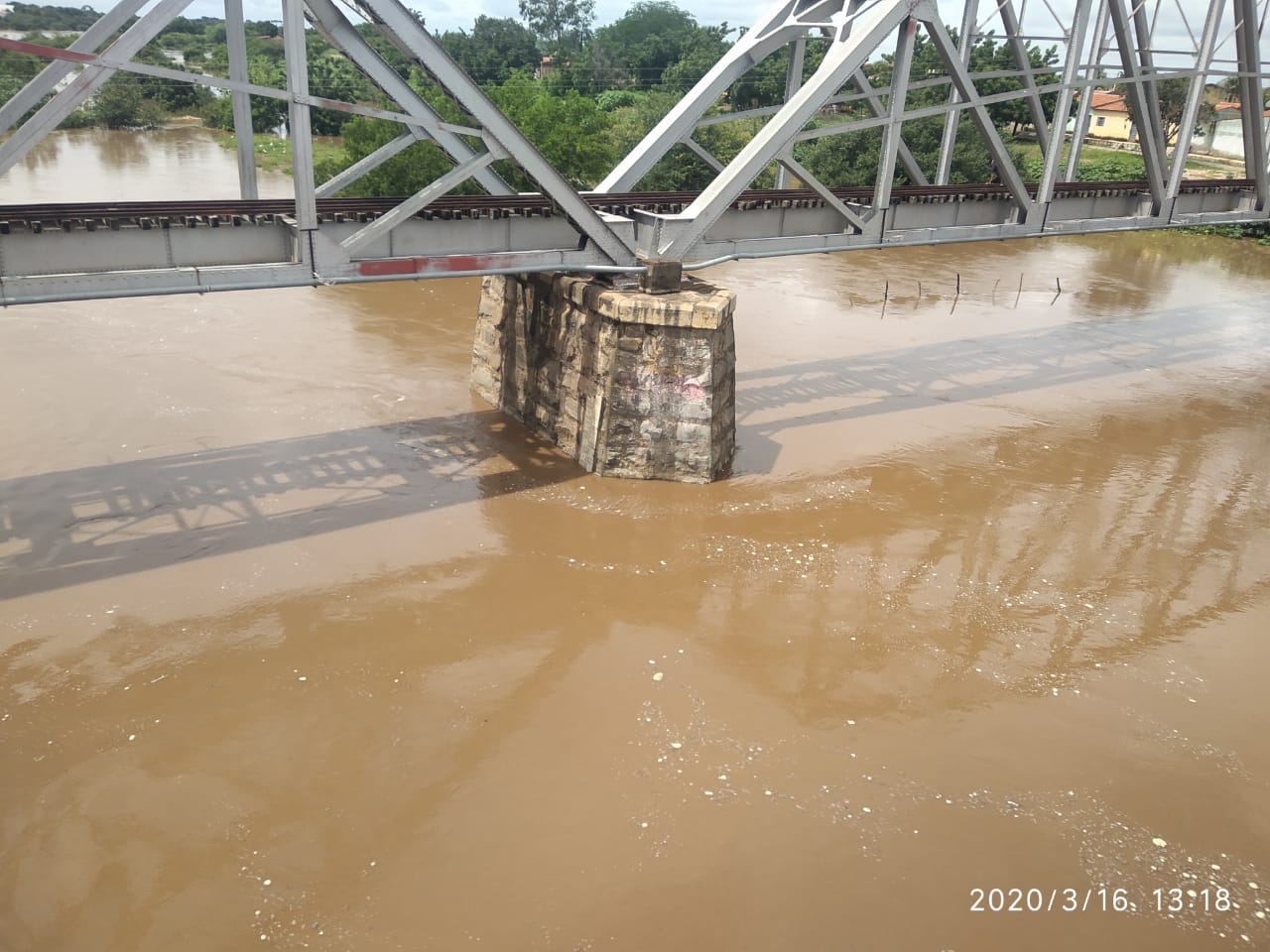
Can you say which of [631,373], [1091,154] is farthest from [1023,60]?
[1091,154]

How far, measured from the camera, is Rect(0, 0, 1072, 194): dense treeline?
99.6ft

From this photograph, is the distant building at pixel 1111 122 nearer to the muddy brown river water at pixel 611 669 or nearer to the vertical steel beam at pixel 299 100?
the muddy brown river water at pixel 611 669

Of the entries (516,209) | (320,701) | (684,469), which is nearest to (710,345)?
(684,469)

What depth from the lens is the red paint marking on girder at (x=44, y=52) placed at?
26.9 feet

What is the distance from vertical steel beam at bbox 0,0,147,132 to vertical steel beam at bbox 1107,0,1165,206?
15.9 m

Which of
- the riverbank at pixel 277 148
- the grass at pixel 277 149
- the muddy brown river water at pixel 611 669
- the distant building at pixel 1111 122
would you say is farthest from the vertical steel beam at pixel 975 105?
the distant building at pixel 1111 122

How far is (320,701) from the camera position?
904 centimetres

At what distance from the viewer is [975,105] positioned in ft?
48.0

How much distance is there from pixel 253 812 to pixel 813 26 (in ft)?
44.6

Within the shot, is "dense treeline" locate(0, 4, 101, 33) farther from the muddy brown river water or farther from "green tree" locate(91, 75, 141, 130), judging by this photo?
the muddy brown river water

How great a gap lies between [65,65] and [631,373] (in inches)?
294

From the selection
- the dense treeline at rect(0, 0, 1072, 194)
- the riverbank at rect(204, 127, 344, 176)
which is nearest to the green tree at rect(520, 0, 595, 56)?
the dense treeline at rect(0, 0, 1072, 194)

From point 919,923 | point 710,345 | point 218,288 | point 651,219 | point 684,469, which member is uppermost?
point 651,219

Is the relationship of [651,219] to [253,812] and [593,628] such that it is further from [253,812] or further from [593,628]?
[253,812]
